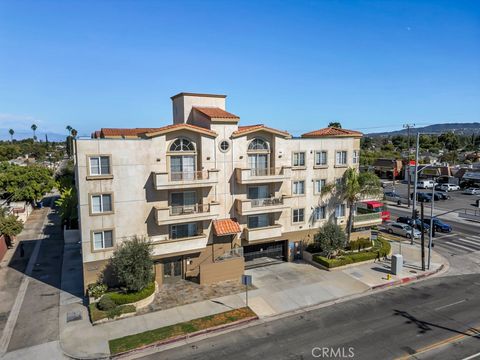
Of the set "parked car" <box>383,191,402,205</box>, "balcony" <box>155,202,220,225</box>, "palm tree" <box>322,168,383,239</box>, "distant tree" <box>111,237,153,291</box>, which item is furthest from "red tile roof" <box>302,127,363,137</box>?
"parked car" <box>383,191,402,205</box>

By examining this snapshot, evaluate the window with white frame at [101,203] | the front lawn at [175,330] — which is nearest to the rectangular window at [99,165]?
the window with white frame at [101,203]

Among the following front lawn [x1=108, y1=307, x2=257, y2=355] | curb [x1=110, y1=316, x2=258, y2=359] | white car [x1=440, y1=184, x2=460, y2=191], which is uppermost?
white car [x1=440, y1=184, x2=460, y2=191]

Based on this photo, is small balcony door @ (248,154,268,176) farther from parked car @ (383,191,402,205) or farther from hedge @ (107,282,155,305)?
parked car @ (383,191,402,205)

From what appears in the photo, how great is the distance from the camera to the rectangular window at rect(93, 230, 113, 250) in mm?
25344

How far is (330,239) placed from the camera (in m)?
31.4

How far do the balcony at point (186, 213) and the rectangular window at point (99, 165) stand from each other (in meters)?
4.73

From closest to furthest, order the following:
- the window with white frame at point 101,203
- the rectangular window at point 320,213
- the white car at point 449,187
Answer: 1. the window with white frame at point 101,203
2. the rectangular window at point 320,213
3. the white car at point 449,187

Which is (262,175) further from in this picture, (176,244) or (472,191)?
(472,191)

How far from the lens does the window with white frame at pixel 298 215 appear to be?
33.2 m

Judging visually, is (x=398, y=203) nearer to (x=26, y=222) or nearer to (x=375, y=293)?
(x=375, y=293)

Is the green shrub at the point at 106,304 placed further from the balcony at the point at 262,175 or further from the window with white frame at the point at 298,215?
the window with white frame at the point at 298,215

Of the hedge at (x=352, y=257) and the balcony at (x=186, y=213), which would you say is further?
the hedge at (x=352, y=257)

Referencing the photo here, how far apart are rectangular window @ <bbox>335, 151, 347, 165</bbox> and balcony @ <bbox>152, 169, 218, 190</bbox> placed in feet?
44.4

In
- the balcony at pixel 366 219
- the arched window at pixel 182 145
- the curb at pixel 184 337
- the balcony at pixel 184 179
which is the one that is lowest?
the curb at pixel 184 337
